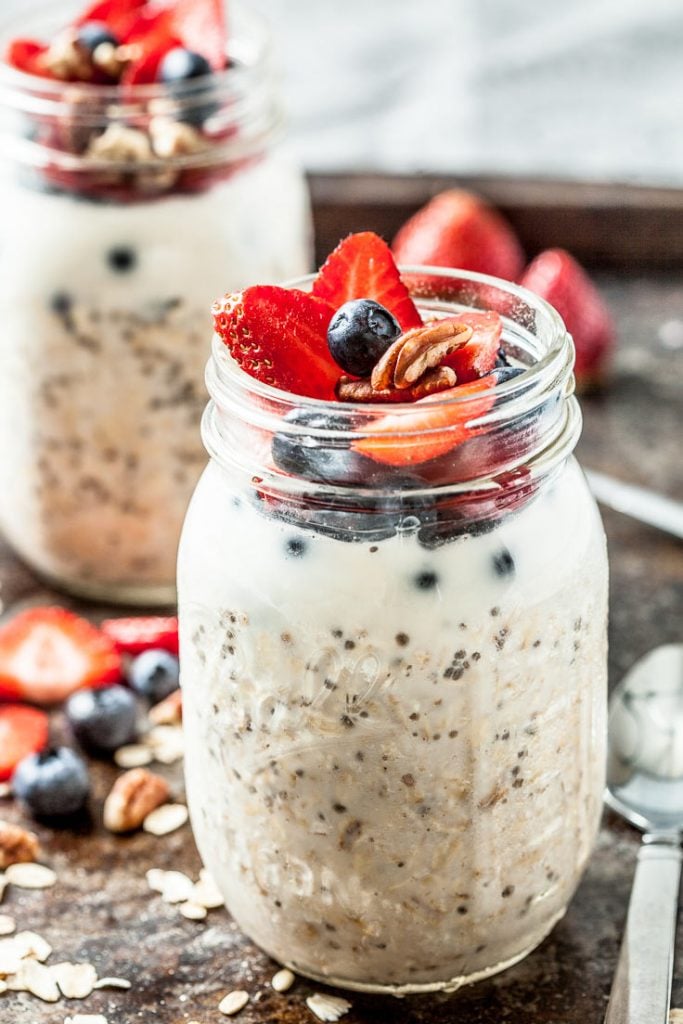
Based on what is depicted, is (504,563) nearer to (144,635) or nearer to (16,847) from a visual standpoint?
(16,847)

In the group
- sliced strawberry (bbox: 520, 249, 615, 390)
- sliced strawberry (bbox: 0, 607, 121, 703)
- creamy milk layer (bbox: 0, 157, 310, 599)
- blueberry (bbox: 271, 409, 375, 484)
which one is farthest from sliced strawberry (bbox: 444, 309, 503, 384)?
sliced strawberry (bbox: 520, 249, 615, 390)

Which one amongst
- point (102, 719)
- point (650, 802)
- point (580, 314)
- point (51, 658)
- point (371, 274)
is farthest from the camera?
point (580, 314)

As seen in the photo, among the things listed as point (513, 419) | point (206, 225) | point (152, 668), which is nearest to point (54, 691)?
point (152, 668)

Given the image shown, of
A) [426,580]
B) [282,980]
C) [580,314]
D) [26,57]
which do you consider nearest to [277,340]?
Result: [426,580]

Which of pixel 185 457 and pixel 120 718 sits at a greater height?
pixel 185 457

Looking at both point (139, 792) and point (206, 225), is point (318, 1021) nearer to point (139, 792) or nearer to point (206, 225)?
point (139, 792)
